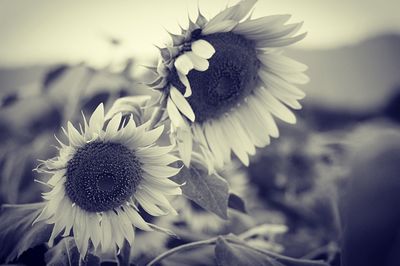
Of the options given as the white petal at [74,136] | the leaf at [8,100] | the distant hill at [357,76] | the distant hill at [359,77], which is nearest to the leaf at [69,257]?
the white petal at [74,136]

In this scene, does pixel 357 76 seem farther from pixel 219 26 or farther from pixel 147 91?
pixel 219 26

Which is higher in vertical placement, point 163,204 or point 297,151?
point 163,204

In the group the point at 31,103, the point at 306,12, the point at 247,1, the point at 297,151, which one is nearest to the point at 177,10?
the point at 306,12

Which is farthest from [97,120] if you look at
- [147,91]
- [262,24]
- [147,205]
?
[147,91]

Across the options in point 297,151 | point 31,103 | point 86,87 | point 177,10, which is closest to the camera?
point 177,10

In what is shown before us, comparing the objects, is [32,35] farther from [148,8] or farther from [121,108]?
[121,108]

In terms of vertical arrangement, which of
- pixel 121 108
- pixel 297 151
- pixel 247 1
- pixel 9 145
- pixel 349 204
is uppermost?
pixel 247 1

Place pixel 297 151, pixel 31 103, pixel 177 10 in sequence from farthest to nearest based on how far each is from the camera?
pixel 297 151
pixel 31 103
pixel 177 10

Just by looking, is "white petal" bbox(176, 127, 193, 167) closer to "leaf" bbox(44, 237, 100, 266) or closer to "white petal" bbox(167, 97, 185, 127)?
"white petal" bbox(167, 97, 185, 127)
